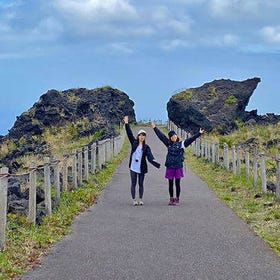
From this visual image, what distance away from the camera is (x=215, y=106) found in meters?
50.3

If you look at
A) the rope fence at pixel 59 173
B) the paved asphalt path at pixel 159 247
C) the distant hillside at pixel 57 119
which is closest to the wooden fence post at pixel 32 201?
the rope fence at pixel 59 173

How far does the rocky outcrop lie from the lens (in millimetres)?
48969

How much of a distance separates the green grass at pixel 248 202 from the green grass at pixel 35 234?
3.48 m

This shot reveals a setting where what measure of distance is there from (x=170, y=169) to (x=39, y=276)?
8.06 m

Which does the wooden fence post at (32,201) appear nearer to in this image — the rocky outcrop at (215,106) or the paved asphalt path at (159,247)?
the paved asphalt path at (159,247)

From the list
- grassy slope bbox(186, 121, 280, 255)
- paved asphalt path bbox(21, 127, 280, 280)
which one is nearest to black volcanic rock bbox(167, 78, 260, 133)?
grassy slope bbox(186, 121, 280, 255)

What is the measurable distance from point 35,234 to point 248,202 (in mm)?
6575

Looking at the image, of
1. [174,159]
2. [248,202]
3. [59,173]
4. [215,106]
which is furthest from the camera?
[215,106]

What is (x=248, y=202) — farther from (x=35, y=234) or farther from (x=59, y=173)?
(x=35, y=234)

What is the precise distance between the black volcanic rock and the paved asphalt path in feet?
109

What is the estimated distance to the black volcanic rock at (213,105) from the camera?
4897cm

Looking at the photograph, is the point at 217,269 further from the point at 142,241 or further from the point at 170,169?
the point at 170,169

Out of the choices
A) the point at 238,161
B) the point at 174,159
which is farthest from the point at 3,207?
the point at 238,161

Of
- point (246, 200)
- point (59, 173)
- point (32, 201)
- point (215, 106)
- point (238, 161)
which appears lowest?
point (246, 200)
